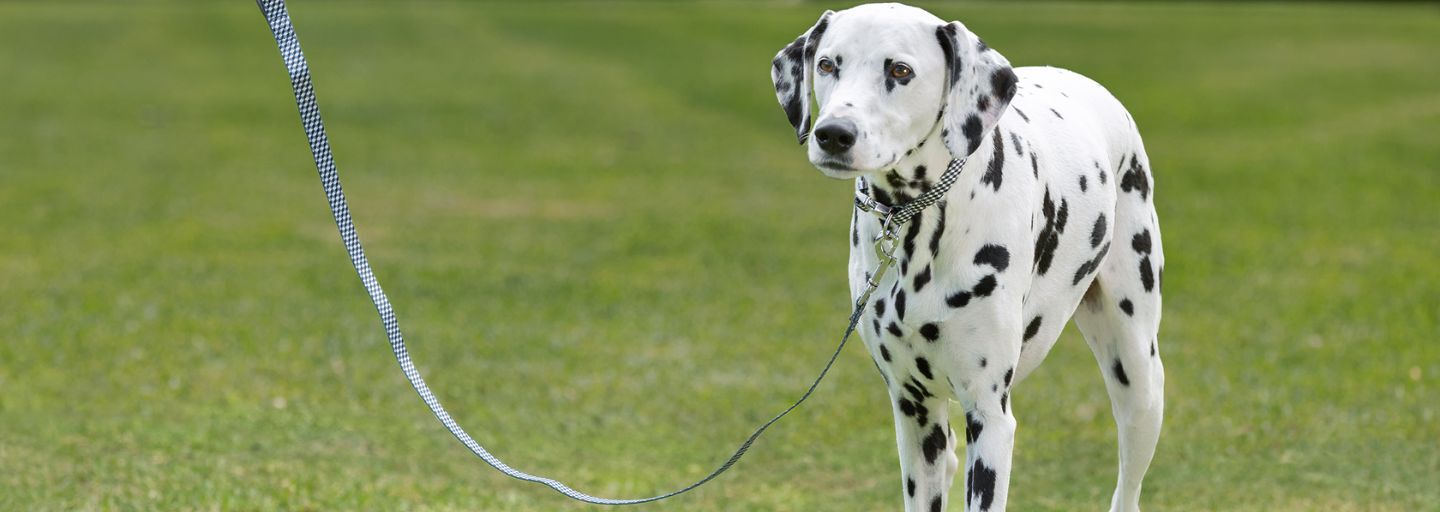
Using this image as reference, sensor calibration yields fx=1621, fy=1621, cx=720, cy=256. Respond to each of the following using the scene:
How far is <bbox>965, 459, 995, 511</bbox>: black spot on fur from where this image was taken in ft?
13.9

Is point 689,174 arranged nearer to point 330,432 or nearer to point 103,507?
point 330,432

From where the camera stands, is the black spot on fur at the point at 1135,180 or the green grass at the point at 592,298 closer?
the black spot on fur at the point at 1135,180

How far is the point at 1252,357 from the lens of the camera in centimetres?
965

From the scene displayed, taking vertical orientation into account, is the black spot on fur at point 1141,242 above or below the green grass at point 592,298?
above

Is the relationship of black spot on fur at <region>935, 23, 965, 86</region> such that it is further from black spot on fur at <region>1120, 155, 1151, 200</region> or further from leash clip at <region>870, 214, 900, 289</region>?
black spot on fur at <region>1120, 155, 1151, 200</region>

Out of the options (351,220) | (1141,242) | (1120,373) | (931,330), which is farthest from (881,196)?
(351,220)

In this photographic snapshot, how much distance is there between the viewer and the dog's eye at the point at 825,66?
388 cm

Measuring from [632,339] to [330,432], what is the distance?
2.73 m

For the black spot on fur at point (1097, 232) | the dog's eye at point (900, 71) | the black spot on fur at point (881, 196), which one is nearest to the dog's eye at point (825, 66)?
the dog's eye at point (900, 71)

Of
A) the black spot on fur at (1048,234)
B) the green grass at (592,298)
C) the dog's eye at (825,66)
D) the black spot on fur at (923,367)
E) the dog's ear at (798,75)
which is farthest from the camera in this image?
the green grass at (592,298)

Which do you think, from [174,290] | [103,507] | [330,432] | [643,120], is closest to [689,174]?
[643,120]

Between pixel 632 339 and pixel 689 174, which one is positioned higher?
pixel 632 339

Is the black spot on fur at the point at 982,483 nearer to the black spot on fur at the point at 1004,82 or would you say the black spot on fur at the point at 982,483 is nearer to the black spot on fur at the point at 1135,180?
the black spot on fur at the point at 1004,82

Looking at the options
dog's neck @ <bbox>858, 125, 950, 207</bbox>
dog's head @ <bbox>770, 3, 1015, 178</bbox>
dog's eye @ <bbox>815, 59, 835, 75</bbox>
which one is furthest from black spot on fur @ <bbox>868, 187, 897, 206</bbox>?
dog's eye @ <bbox>815, 59, 835, 75</bbox>
